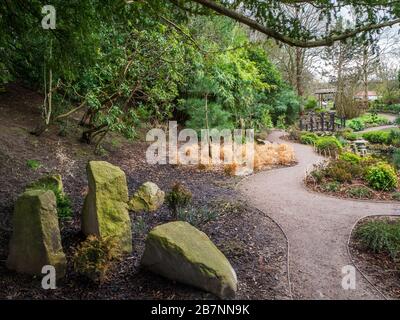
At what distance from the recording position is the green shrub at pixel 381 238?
4492 millimetres

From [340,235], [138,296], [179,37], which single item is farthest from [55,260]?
[179,37]

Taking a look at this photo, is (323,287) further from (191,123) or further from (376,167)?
(191,123)

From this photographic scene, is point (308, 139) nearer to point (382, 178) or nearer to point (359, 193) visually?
point (382, 178)

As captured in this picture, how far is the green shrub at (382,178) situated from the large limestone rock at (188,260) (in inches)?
221

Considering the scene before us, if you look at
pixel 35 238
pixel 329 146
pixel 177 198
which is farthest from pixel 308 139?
pixel 35 238

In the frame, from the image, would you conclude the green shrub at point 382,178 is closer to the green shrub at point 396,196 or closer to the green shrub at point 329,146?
the green shrub at point 396,196

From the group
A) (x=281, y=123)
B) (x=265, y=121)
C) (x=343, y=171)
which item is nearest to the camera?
(x=343, y=171)

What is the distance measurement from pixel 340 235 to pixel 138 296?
127 inches

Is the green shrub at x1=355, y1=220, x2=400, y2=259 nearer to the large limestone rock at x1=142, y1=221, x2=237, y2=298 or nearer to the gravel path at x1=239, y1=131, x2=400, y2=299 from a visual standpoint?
the gravel path at x1=239, y1=131, x2=400, y2=299

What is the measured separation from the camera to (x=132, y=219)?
5066 mm

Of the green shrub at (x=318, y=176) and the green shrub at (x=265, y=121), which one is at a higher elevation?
the green shrub at (x=265, y=121)

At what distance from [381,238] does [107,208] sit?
375cm

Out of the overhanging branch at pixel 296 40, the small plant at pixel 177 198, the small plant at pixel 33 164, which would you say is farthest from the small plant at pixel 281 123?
the overhanging branch at pixel 296 40

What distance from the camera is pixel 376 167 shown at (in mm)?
7961
